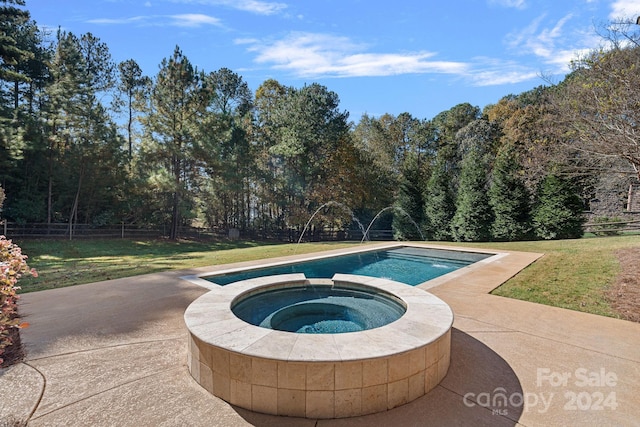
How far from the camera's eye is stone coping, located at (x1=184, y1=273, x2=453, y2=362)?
2.45 meters

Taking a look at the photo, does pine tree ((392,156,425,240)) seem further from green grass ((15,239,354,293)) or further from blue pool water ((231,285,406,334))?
blue pool water ((231,285,406,334))

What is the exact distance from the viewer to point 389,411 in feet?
7.99

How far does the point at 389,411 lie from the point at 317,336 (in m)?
0.81

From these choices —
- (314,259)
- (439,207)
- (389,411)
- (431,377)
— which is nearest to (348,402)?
(389,411)

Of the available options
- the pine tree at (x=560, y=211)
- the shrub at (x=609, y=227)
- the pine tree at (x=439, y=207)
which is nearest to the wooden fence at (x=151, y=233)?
the pine tree at (x=439, y=207)

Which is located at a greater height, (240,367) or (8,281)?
(8,281)

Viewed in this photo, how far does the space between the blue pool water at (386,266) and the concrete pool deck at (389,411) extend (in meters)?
2.58

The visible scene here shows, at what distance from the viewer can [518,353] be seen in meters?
3.35

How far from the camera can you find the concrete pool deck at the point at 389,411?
7.71 ft

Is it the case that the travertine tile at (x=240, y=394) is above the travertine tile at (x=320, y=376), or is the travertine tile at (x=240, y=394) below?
below

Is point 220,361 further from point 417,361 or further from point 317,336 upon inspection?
point 417,361

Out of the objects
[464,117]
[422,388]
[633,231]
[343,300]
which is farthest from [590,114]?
[464,117]

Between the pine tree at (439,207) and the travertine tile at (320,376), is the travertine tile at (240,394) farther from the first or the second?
the pine tree at (439,207)

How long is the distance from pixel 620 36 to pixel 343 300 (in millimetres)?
7688
